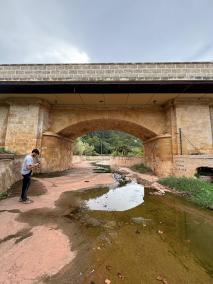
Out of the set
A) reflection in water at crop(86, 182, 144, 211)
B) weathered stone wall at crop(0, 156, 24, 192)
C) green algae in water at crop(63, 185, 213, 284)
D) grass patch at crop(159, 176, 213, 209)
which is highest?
weathered stone wall at crop(0, 156, 24, 192)

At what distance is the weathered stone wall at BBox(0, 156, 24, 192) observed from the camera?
5832mm

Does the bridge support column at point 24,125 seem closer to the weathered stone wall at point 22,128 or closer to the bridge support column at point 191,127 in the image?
the weathered stone wall at point 22,128

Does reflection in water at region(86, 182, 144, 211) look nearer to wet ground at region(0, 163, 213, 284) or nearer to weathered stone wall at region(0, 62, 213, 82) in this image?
wet ground at region(0, 163, 213, 284)

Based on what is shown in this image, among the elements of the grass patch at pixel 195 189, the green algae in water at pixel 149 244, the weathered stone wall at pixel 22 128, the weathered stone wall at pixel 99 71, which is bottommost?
the green algae in water at pixel 149 244

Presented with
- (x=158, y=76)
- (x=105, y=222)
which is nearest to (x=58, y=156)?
(x=158, y=76)

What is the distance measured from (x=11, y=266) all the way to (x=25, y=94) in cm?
896

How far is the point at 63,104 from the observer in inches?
434

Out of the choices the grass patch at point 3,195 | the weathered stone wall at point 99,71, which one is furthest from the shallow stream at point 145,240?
the weathered stone wall at point 99,71

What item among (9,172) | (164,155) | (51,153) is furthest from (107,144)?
(9,172)

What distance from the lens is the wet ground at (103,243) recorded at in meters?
2.12

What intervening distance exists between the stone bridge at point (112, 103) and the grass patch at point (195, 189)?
1.57m

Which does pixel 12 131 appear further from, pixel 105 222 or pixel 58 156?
pixel 105 222

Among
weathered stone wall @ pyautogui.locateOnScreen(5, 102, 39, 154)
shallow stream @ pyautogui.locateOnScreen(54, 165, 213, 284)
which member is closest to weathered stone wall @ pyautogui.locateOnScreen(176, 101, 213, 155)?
shallow stream @ pyautogui.locateOnScreen(54, 165, 213, 284)

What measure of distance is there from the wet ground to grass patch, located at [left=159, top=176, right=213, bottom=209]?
2.41ft
